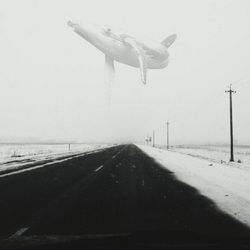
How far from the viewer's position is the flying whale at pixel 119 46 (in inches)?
1866

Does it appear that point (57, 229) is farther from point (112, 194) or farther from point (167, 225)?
point (112, 194)

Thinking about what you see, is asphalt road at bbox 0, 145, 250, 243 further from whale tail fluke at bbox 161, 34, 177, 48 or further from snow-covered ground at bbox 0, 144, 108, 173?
whale tail fluke at bbox 161, 34, 177, 48

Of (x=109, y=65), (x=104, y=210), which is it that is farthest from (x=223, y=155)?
(x=104, y=210)

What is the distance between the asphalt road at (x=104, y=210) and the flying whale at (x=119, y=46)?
3164cm

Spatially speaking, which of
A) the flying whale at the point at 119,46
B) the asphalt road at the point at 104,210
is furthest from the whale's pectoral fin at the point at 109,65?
the asphalt road at the point at 104,210

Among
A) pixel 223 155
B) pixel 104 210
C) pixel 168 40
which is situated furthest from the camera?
pixel 168 40

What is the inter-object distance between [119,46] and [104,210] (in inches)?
1674

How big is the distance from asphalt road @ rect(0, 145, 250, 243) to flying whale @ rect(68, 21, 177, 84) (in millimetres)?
31642

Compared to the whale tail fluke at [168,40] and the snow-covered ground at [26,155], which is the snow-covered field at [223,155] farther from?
the whale tail fluke at [168,40]

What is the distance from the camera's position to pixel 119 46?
49156 mm

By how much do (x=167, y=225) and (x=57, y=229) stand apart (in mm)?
2021

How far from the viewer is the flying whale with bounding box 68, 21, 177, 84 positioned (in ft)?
156

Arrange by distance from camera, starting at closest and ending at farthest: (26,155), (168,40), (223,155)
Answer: (26,155)
(223,155)
(168,40)

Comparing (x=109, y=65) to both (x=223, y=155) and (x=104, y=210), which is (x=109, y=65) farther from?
(x=104, y=210)
